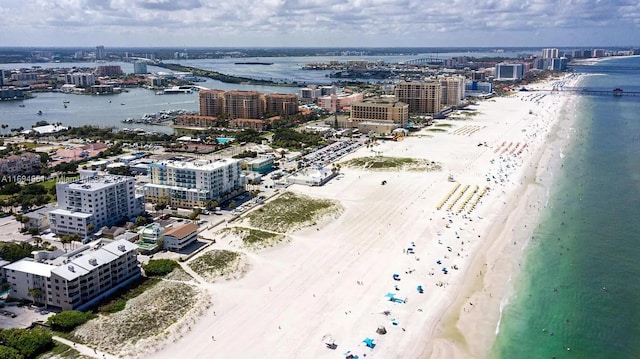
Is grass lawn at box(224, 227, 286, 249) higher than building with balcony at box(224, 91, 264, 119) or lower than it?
lower

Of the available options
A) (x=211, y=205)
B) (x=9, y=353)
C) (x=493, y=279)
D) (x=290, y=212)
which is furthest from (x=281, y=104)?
(x=9, y=353)

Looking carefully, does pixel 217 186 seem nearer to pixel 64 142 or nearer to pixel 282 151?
pixel 282 151

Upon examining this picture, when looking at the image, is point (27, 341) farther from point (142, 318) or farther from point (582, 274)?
point (582, 274)

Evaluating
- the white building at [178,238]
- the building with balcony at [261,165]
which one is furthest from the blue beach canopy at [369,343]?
the building with balcony at [261,165]

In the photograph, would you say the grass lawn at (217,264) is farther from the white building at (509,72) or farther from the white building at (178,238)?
the white building at (509,72)

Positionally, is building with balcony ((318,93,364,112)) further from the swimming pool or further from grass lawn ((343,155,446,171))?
grass lawn ((343,155,446,171))

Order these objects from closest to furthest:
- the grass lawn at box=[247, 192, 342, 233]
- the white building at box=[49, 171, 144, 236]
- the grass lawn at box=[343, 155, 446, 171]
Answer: the white building at box=[49, 171, 144, 236]
the grass lawn at box=[247, 192, 342, 233]
the grass lawn at box=[343, 155, 446, 171]

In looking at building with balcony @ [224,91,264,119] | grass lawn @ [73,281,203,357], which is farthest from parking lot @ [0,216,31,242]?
building with balcony @ [224,91,264,119]
